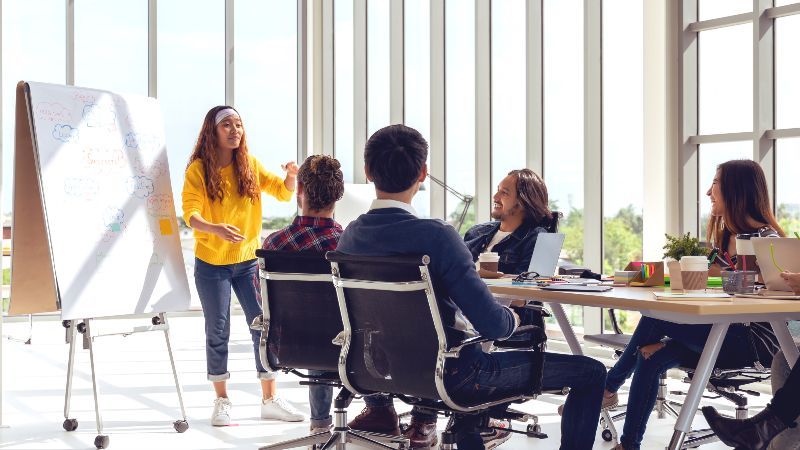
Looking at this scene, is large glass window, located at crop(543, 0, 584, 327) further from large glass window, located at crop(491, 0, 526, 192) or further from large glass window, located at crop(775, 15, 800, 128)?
large glass window, located at crop(775, 15, 800, 128)

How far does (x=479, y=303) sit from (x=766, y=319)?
35.7 inches

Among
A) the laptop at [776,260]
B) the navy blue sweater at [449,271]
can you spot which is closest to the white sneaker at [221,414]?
the navy blue sweater at [449,271]

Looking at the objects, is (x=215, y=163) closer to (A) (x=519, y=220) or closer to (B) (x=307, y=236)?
(B) (x=307, y=236)

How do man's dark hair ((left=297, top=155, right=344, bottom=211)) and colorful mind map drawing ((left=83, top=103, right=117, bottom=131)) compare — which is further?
colorful mind map drawing ((left=83, top=103, right=117, bottom=131))

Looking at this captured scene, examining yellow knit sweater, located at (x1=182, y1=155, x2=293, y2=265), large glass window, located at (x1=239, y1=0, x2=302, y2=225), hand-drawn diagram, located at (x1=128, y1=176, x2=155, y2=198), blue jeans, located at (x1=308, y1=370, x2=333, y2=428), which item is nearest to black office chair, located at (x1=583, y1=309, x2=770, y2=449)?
blue jeans, located at (x1=308, y1=370, x2=333, y2=428)

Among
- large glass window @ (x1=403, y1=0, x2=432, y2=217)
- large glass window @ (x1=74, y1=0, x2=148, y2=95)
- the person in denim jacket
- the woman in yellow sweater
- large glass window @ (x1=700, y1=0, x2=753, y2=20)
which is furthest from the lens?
large glass window @ (x1=74, y1=0, x2=148, y2=95)

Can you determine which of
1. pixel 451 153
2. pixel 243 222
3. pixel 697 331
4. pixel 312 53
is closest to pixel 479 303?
pixel 697 331

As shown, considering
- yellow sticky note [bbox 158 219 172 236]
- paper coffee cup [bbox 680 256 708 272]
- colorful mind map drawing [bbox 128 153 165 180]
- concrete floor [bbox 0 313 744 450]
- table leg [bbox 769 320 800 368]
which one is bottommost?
concrete floor [bbox 0 313 744 450]

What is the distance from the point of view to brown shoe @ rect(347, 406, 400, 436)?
403 centimetres

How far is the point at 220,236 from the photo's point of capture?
4488 millimetres

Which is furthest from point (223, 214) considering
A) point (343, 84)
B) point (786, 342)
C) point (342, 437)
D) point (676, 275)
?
point (343, 84)

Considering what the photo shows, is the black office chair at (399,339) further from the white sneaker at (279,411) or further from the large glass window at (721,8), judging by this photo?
the large glass window at (721,8)

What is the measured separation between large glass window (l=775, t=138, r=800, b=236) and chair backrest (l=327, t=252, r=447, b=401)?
3.36m

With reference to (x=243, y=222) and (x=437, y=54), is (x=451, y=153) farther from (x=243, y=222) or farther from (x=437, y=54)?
(x=243, y=222)
